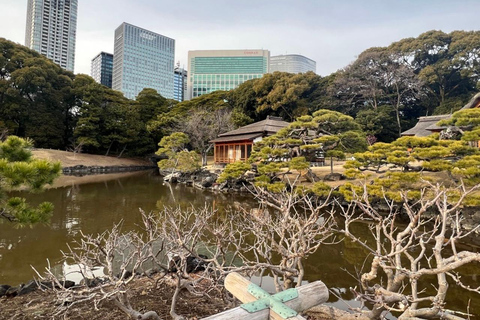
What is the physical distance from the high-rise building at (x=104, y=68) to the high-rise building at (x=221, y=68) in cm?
1953

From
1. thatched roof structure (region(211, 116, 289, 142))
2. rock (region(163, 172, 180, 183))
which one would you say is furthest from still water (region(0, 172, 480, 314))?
thatched roof structure (region(211, 116, 289, 142))

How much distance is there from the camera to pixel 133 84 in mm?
59375

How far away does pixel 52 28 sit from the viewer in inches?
1873

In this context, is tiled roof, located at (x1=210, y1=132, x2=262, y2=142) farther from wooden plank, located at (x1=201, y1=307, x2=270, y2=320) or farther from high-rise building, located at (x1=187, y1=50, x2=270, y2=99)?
high-rise building, located at (x1=187, y1=50, x2=270, y2=99)

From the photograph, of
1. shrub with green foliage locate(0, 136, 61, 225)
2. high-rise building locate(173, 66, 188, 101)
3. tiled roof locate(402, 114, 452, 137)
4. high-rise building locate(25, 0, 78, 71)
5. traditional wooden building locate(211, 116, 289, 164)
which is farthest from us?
high-rise building locate(173, 66, 188, 101)

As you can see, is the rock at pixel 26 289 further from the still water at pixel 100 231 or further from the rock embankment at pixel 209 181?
the rock embankment at pixel 209 181

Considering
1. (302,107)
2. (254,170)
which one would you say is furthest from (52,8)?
(254,170)

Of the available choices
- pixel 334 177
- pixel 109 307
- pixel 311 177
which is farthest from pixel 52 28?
pixel 109 307

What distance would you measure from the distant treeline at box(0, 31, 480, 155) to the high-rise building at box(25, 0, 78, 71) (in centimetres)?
2986

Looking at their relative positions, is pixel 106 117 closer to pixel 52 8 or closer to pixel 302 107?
pixel 302 107

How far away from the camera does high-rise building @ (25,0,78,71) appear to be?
1813 inches

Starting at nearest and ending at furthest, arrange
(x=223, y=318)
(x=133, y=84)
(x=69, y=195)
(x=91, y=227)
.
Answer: (x=223, y=318), (x=91, y=227), (x=69, y=195), (x=133, y=84)

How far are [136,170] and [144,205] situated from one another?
53.7 ft

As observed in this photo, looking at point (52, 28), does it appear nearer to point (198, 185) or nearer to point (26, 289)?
point (198, 185)
